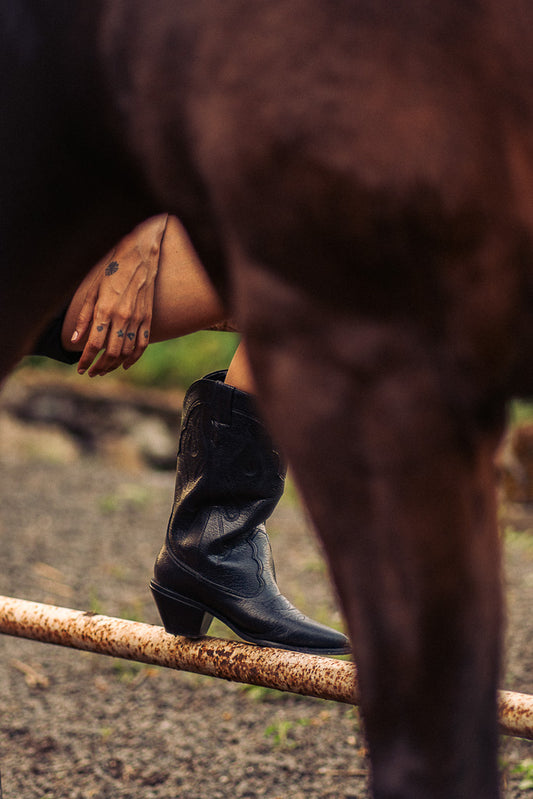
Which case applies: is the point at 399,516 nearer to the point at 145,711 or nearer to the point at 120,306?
the point at 120,306

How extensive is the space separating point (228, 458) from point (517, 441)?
335cm

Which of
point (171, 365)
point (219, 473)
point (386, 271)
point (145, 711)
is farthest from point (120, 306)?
point (171, 365)

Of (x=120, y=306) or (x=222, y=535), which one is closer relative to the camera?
(x=120, y=306)

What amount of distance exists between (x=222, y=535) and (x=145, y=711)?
1063 millimetres

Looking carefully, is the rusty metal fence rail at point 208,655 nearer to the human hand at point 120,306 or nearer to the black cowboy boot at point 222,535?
the black cowboy boot at point 222,535

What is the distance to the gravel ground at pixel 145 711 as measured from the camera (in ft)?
5.65

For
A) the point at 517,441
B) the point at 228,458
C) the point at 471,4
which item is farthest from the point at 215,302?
the point at 517,441

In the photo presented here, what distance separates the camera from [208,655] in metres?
1.16

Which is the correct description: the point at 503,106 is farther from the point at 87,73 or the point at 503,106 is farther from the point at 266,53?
the point at 87,73

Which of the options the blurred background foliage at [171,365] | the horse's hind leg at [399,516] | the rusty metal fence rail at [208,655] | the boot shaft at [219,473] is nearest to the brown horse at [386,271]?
the horse's hind leg at [399,516]

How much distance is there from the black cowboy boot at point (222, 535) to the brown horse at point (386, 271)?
0.69 m

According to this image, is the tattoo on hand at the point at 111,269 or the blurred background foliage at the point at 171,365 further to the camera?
the blurred background foliage at the point at 171,365

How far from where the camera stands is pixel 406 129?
471 mm

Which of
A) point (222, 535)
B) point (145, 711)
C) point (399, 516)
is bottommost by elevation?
point (145, 711)
